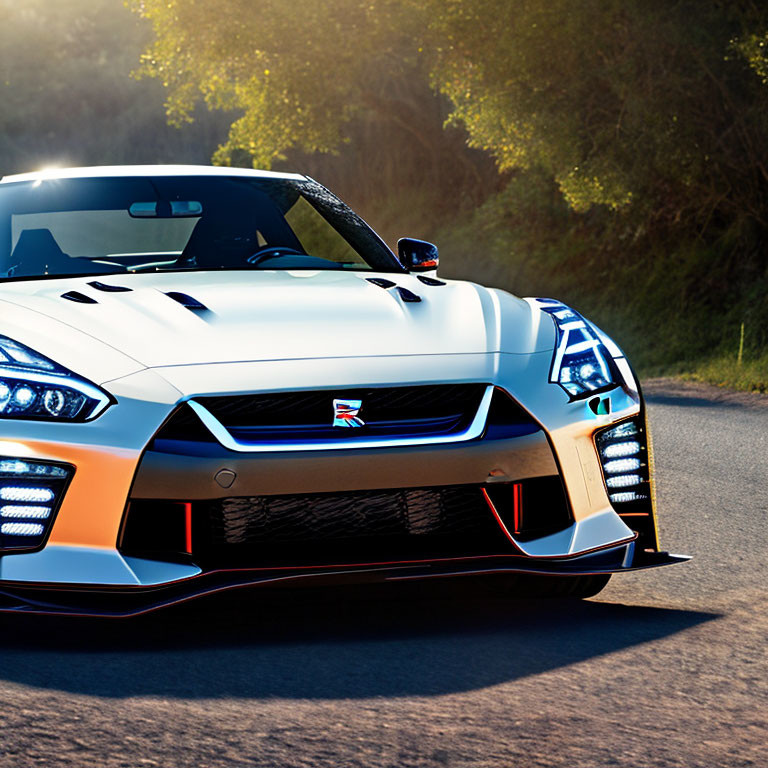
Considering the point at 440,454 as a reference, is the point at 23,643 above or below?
below

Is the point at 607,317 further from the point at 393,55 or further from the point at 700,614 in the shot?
the point at 700,614

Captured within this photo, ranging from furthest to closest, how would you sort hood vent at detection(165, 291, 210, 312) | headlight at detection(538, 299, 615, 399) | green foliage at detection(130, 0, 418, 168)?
1. green foliage at detection(130, 0, 418, 168)
2. hood vent at detection(165, 291, 210, 312)
3. headlight at detection(538, 299, 615, 399)

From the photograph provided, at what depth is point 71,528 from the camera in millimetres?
4254

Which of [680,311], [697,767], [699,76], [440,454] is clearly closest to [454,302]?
[440,454]

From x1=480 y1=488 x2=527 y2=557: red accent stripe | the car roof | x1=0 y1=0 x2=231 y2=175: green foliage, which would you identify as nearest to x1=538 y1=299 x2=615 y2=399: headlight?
x1=480 y1=488 x2=527 y2=557: red accent stripe

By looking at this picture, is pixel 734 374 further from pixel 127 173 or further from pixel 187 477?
pixel 187 477

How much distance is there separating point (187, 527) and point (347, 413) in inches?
22.5

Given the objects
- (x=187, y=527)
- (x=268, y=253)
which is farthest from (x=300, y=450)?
(x=268, y=253)

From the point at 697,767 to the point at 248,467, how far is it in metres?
1.55

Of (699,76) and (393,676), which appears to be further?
(699,76)

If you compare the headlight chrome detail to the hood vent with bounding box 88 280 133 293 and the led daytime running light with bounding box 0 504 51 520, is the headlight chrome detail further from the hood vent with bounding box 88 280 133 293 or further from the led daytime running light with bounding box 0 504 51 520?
the led daytime running light with bounding box 0 504 51 520

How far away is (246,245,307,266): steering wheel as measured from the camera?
6.06 m

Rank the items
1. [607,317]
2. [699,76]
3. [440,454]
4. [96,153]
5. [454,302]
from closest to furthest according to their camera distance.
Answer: [440,454] → [454,302] → [699,76] → [607,317] → [96,153]

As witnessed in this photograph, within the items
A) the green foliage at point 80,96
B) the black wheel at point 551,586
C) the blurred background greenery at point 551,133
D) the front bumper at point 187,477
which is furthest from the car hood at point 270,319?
the green foliage at point 80,96
